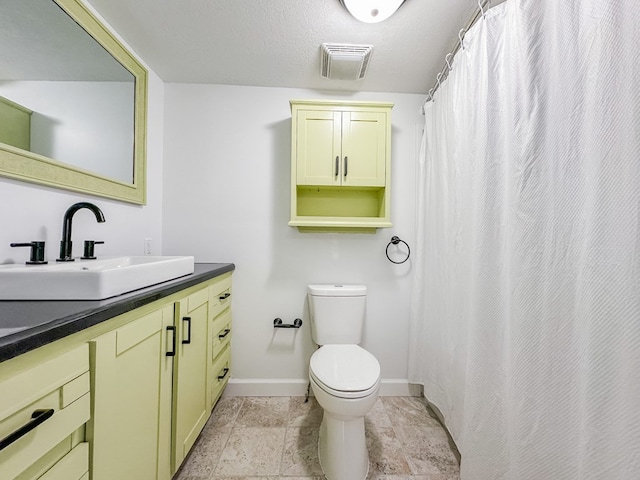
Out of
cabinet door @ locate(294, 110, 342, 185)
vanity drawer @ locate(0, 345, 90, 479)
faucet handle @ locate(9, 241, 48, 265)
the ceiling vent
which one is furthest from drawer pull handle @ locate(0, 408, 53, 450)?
the ceiling vent

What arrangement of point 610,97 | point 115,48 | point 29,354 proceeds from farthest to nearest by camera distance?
point 115,48
point 610,97
point 29,354

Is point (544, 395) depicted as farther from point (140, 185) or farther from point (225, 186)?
point (140, 185)

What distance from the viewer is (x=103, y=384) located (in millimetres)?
640

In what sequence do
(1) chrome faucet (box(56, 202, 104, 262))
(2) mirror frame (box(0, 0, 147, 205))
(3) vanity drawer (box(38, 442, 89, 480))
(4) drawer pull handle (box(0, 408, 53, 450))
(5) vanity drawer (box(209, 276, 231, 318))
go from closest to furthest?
(4) drawer pull handle (box(0, 408, 53, 450)) → (3) vanity drawer (box(38, 442, 89, 480)) → (2) mirror frame (box(0, 0, 147, 205)) → (1) chrome faucet (box(56, 202, 104, 262)) → (5) vanity drawer (box(209, 276, 231, 318))

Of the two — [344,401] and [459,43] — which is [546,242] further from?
[459,43]

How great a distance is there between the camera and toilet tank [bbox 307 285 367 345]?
5.13ft

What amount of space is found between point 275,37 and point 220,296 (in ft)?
4.76

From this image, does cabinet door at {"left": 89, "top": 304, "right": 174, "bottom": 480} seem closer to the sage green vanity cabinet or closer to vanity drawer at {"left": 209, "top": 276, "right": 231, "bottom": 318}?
the sage green vanity cabinet

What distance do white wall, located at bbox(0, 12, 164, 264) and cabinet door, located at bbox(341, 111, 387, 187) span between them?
1.23 meters

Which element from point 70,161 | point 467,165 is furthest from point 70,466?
point 467,165

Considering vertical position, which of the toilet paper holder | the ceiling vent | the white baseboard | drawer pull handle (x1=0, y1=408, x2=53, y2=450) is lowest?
the white baseboard

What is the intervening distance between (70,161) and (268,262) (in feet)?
3.58

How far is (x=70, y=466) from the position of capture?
0.55 metres

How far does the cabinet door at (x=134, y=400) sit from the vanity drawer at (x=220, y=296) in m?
0.38
